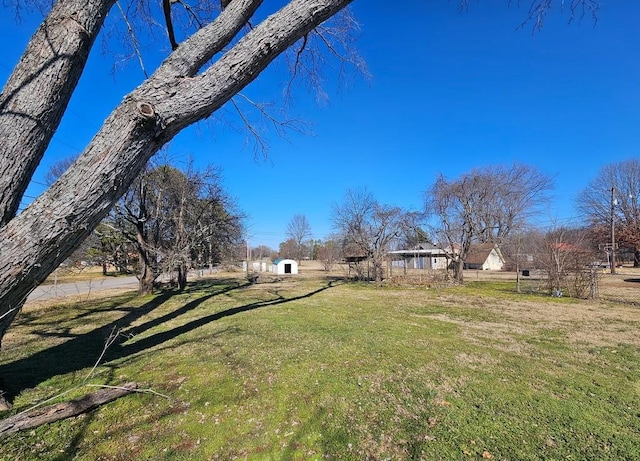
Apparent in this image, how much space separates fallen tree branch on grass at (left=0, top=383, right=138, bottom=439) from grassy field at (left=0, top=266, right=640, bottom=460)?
0.25 ft

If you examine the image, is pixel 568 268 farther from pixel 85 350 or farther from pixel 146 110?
pixel 85 350

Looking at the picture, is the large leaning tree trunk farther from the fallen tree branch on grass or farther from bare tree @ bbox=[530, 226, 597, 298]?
bare tree @ bbox=[530, 226, 597, 298]

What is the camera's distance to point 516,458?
240 cm

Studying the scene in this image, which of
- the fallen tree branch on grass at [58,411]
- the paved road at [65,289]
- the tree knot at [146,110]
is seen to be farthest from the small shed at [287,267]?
the tree knot at [146,110]

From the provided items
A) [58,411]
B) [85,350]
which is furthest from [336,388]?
[85,350]

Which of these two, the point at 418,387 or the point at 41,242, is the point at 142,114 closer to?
the point at 41,242

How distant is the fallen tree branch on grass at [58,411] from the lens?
249 cm

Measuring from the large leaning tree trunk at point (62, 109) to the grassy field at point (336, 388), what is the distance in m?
1.76

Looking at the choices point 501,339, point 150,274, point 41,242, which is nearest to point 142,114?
point 41,242

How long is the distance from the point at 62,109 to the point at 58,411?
2676 millimetres

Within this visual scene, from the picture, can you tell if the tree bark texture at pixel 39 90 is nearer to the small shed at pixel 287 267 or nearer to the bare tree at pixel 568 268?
the bare tree at pixel 568 268

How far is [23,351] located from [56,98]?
544 centimetres

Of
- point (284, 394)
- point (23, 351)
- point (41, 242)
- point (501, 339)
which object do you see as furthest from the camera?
point (501, 339)

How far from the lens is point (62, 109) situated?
2096 mm
